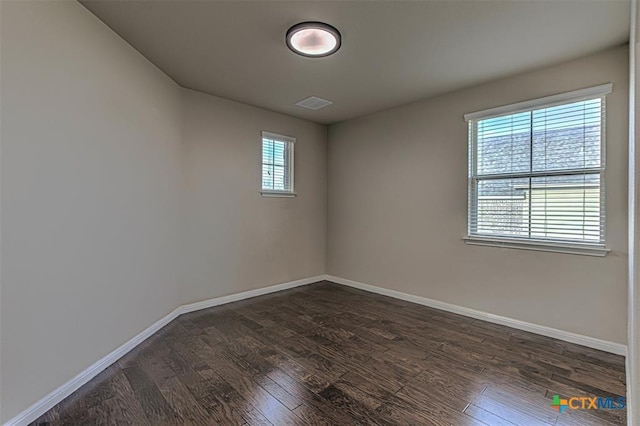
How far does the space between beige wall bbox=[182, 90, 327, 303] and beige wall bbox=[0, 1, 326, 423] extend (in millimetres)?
18

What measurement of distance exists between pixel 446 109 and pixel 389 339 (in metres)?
2.73

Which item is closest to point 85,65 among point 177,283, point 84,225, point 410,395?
point 84,225

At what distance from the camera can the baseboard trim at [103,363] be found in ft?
5.75

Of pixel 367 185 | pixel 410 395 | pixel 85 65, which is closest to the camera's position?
pixel 410 395

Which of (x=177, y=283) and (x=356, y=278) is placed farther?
(x=356, y=278)

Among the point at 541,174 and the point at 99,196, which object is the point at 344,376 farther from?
the point at 541,174

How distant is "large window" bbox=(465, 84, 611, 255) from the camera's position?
2709 millimetres

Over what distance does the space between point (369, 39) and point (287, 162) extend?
2478 mm

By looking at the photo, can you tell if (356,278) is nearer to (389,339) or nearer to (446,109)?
(389,339)

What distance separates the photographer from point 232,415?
1.81m

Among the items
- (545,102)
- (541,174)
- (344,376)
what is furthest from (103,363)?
(545,102)

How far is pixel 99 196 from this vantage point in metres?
2.30

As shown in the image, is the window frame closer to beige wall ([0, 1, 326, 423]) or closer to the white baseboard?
beige wall ([0, 1, 326, 423])

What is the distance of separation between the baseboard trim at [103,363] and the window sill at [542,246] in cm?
290
